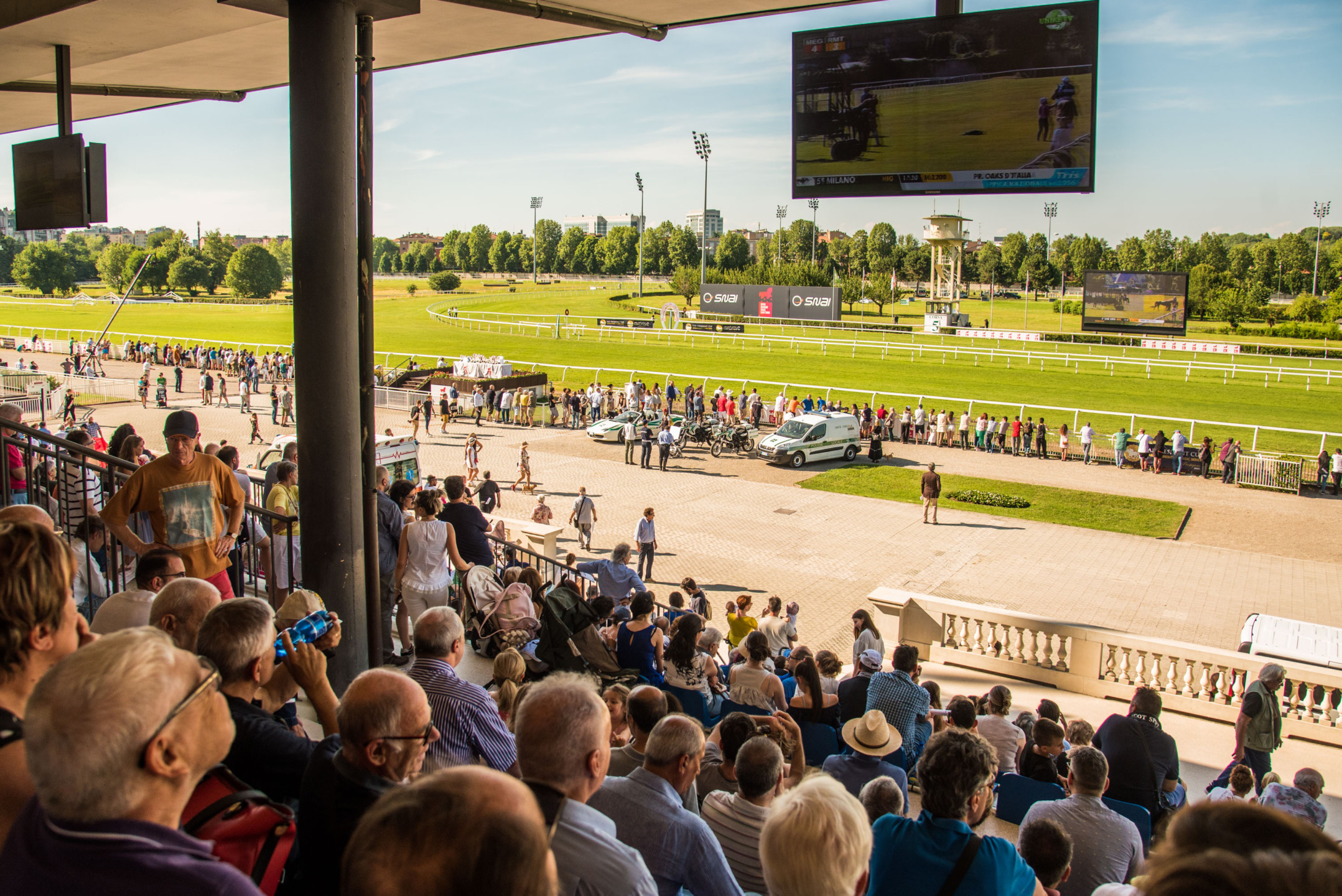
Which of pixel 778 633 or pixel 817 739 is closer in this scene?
pixel 817 739

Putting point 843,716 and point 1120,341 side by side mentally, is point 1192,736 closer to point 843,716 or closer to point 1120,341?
point 843,716

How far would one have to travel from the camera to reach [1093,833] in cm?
484

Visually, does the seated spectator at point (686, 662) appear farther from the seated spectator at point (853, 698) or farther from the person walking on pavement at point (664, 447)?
the person walking on pavement at point (664, 447)

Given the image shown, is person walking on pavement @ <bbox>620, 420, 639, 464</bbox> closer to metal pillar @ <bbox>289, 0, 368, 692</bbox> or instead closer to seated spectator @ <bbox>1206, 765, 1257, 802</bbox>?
seated spectator @ <bbox>1206, 765, 1257, 802</bbox>

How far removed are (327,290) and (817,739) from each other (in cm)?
456

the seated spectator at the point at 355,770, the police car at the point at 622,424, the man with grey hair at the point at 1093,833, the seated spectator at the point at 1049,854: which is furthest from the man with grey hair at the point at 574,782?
the police car at the point at 622,424

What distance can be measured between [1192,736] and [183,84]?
13.9m

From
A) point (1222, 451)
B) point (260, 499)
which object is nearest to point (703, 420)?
point (1222, 451)

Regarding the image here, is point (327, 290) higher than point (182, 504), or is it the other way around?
point (327, 290)

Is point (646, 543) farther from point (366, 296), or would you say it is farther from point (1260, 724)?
point (366, 296)

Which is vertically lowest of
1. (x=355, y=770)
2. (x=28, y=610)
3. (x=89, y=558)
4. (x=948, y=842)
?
(x=948, y=842)

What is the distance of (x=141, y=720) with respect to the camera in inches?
75.9

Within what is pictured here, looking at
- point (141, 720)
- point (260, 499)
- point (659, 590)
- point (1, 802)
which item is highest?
point (141, 720)

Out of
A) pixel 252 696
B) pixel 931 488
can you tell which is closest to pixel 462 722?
pixel 252 696
